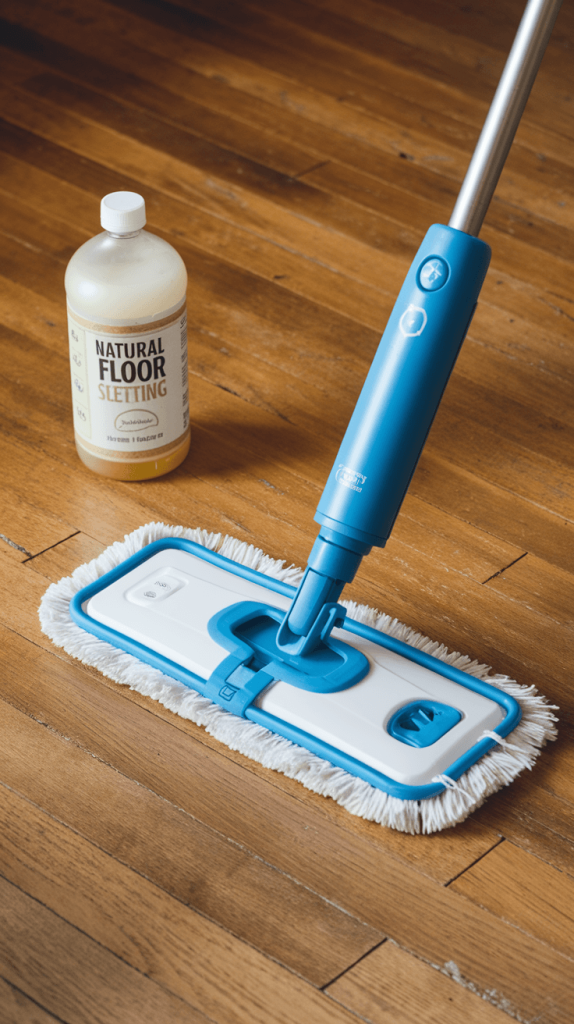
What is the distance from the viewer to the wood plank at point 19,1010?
68 cm

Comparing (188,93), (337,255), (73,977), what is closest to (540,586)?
(73,977)

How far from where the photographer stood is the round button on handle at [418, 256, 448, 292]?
0.79m

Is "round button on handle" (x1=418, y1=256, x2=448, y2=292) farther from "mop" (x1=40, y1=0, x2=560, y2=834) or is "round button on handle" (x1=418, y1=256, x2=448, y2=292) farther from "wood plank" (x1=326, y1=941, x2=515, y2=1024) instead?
"wood plank" (x1=326, y1=941, x2=515, y2=1024)

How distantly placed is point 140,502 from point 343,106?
1.10 metres

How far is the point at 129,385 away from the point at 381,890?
0.53 m

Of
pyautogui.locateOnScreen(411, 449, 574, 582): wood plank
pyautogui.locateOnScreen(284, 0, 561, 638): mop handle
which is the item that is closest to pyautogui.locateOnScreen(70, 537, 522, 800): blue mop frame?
pyautogui.locateOnScreen(284, 0, 561, 638): mop handle

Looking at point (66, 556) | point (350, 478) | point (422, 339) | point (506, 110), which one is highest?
point (506, 110)

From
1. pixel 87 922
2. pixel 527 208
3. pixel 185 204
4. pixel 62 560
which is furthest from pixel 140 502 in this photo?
pixel 527 208

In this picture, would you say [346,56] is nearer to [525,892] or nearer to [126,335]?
[126,335]

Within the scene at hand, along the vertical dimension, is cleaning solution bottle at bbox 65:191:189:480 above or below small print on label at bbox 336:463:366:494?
below

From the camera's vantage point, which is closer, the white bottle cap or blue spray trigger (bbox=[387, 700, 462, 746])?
blue spray trigger (bbox=[387, 700, 462, 746])

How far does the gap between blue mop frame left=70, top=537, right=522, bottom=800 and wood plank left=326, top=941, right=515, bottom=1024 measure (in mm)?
122

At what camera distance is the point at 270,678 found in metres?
0.89

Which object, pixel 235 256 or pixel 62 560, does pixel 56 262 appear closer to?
pixel 235 256
